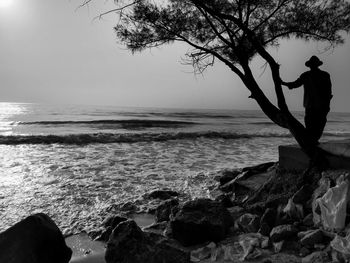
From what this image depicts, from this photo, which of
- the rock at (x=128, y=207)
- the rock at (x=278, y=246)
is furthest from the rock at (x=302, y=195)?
the rock at (x=128, y=207)

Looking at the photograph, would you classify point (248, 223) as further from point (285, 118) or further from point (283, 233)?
point (285, 118)

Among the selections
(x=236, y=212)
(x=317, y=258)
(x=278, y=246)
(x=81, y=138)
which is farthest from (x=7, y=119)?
(x=317, y=258)

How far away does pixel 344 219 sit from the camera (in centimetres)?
378

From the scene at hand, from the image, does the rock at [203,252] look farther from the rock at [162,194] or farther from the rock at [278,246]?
the rock at [162,194]

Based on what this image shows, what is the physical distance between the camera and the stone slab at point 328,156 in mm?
5173

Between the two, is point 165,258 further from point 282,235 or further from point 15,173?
point 15,173

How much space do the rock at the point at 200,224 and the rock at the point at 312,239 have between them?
111cm

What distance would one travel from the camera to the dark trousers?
6.18 meters

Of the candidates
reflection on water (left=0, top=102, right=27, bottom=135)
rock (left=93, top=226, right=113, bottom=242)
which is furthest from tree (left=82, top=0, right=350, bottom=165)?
reflection on water (left=0, top=102, right=27, bottom=135)

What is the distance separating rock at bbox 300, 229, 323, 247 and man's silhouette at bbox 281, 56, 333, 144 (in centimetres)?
241

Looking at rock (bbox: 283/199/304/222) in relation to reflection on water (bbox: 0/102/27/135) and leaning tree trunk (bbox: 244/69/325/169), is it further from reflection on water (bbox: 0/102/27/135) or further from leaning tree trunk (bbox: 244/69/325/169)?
reflection on water (bbox: 0/102/27/135)

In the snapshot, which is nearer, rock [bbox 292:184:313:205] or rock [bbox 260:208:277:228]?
rock [bbox 260:208:277:228]

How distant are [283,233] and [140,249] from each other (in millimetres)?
1821

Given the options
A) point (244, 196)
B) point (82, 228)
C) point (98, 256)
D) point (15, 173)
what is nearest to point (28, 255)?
point (98, 256)
